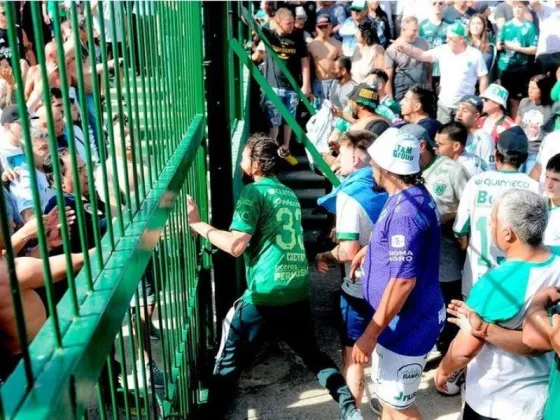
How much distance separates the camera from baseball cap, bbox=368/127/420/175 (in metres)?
2.98

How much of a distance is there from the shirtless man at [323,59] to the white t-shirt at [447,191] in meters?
3.20

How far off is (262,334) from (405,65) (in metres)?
4.84

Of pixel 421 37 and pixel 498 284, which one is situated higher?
pixel 421 37

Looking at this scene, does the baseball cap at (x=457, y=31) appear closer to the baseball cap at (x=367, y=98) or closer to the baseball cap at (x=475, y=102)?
the baseball cap at (x=475, y=102)

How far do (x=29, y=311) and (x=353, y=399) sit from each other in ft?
6.45

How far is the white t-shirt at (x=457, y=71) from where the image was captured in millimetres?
7180

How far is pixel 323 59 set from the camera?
7.17 metres

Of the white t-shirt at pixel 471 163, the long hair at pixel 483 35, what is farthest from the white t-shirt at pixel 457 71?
the white t-shirt at pixel 471 163

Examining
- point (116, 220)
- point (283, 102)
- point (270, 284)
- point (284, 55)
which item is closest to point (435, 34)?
point (284, 55)

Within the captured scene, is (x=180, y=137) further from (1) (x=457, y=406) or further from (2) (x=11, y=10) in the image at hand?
(1) (x=457, y=406)

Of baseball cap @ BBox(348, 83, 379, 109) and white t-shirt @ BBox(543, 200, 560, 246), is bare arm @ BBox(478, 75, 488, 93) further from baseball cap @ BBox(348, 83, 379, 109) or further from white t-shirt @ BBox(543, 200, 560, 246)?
white t-shirt @ BBox(543, 200, 560, 246)

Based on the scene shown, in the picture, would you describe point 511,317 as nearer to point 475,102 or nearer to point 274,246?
point 274,246

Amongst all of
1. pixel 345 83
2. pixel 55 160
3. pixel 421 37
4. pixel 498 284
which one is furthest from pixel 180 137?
pixel 421 37

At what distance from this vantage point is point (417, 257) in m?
2.87
